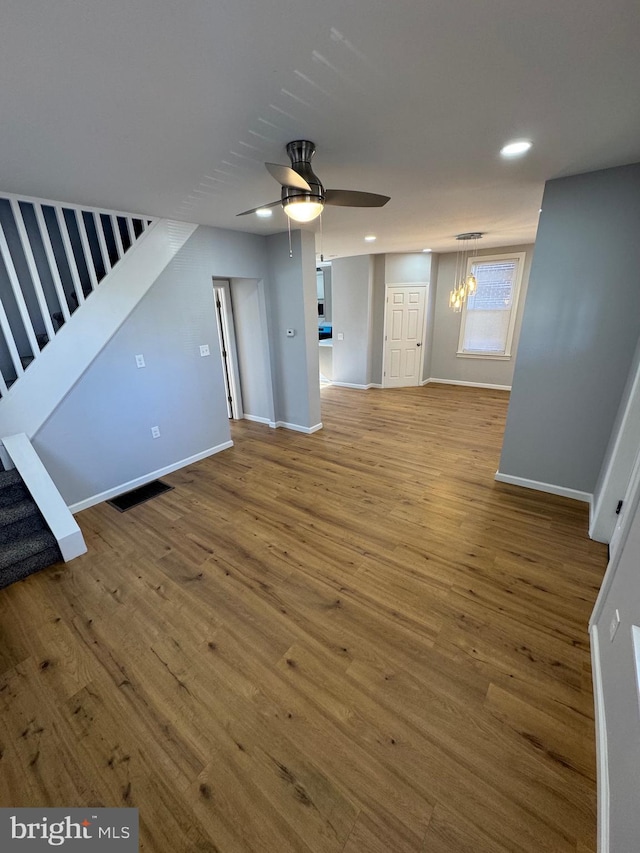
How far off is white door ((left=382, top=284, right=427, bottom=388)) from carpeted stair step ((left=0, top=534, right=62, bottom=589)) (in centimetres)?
618

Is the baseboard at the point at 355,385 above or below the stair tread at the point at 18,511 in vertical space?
below

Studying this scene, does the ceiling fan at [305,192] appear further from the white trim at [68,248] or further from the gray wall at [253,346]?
the gray wall at [253,346]

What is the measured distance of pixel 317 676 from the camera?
168cm

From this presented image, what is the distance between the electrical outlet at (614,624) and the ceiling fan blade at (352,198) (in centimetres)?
244

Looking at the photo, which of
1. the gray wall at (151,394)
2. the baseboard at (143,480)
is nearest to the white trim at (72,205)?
the gray wall at (151,394)

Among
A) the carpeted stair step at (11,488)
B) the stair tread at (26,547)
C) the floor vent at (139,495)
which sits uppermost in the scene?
the carpeted stair step at (11,488)

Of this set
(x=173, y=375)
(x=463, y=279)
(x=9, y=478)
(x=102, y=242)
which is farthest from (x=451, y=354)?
(x=9, y=478)

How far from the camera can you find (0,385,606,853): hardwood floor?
48.4 inches

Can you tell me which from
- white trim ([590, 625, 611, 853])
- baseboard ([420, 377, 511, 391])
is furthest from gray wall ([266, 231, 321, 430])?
white trim ([590, 625, 611, 853])

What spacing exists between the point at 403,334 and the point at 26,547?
21.8 ft

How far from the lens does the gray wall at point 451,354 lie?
6711 mm

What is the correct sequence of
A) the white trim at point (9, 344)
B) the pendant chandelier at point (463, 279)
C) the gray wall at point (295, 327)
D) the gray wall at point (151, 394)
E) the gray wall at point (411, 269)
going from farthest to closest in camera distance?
the gray wall at point (411, 269) → the pendant chandelier at point (463, 279) → the gray wall at point (295, 327) → the gray wall at point (151, 394) → the white trim at point (9, 344)

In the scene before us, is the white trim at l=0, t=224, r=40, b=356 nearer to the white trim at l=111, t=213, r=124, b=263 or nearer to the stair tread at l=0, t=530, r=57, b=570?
the white trim at l=111, t=213, r=124, b=263

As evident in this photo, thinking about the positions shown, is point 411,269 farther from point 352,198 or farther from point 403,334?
point 352,198
